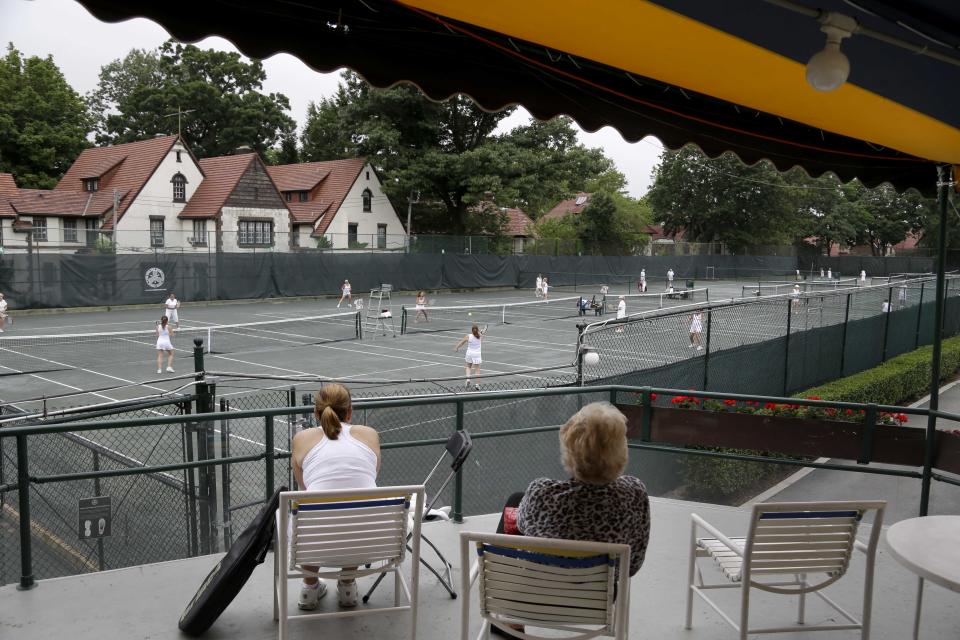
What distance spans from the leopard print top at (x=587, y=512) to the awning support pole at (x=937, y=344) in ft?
11.2

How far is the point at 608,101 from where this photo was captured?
561cm

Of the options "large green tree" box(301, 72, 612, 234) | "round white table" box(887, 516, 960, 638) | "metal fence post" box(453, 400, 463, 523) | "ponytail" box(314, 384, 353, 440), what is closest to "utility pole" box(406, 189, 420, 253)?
"large green tree" box(301, 72, 612, 234)

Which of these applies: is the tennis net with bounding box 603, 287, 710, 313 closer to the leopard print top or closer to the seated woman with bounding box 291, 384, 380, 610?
the seated woman with bounding box 291, 384, 380, 610

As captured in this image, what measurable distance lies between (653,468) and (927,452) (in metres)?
3.60

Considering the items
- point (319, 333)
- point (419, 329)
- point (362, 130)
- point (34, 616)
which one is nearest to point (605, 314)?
point (419, 329)

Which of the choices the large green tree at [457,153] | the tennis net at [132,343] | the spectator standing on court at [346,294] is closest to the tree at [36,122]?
the large green tree at [457,153]

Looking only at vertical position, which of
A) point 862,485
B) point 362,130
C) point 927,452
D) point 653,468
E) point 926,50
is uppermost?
point 362,130

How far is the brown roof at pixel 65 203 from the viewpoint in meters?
46.4

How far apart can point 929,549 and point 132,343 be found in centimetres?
2577

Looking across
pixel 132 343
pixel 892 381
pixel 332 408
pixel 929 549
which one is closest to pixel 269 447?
pixel 332 408

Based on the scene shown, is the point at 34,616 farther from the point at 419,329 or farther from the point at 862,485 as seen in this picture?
the point at 419,329

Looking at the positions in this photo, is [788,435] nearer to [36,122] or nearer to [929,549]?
[929,549]

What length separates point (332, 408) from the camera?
4258 millimetres

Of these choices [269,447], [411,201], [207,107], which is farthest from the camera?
[207,107]
